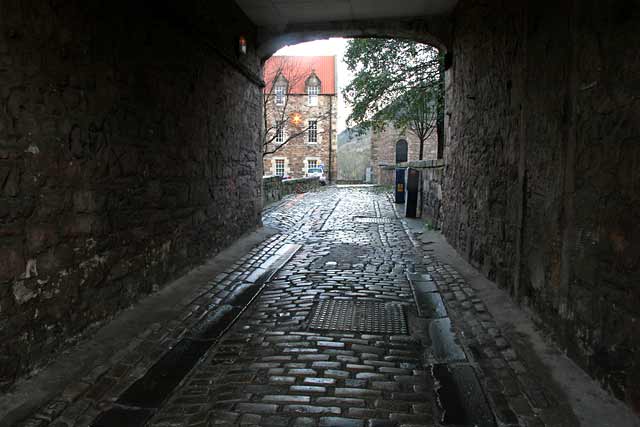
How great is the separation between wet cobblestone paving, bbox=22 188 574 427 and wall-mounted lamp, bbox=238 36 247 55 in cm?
424

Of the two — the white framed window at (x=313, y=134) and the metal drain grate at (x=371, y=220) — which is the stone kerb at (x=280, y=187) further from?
the white framed window at (x=313, y=134)

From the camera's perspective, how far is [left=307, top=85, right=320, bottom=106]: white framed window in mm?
40812

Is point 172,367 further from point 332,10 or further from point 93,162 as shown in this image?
point 332,10

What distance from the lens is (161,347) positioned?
12.3 feet

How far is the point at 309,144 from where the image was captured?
134 feet

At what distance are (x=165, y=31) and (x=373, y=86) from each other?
40.5 feet

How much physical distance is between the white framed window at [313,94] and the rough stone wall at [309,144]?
300 mm

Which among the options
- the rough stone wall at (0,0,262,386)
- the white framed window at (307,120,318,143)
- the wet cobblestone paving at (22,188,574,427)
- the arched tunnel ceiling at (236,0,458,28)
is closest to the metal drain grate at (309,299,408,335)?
the wet cobblestone paving at (22,188,574,427)

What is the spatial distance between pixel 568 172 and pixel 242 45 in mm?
6267

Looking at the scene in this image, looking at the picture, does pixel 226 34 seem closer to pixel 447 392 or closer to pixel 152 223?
pixel 152 223

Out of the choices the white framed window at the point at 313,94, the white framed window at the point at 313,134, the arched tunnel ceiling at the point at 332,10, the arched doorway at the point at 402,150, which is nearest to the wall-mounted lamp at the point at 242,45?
the arched tunnel ceiling at the point at 332,10

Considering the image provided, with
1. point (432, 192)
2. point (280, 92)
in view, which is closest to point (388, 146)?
point (280, 92)

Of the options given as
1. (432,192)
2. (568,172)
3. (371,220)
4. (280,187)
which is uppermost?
(568,172)

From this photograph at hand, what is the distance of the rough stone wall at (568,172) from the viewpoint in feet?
8.98
